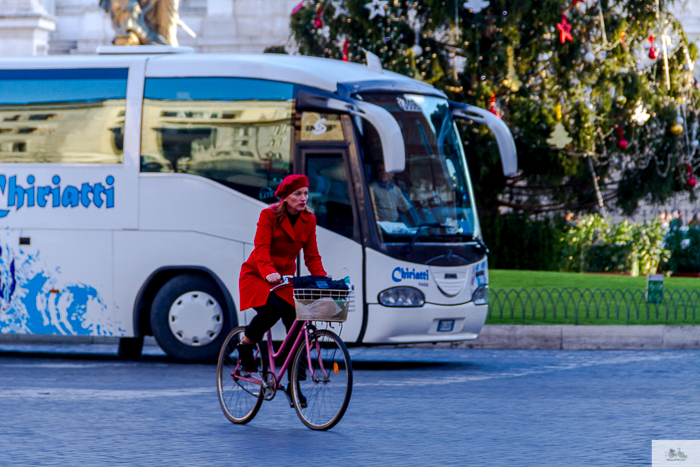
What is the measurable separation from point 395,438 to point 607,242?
15.9 m

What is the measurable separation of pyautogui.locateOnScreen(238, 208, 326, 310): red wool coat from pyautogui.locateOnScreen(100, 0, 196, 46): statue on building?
11.7 metres

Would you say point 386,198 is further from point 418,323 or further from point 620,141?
point 620,141

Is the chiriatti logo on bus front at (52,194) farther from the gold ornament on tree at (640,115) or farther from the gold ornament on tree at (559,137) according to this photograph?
the gold ornament on tree at (640,115)

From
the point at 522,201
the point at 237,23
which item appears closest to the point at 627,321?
the point at 522,201

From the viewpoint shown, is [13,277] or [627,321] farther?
[627,321]

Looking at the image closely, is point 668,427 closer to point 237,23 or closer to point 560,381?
point 560,381

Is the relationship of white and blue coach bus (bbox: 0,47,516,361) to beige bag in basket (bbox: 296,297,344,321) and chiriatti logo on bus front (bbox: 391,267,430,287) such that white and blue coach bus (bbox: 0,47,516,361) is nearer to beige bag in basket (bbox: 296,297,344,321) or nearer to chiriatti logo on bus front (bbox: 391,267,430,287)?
chiriatti logo on bus front (bbox: 391,267,430,287)

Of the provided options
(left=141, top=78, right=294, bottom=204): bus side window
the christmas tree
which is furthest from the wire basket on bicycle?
the christmas tree

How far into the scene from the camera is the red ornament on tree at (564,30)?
1794 centimetres

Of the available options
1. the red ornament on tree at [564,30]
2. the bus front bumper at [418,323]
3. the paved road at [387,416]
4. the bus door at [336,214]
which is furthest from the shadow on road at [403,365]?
the red ornament on tree at [564,30]

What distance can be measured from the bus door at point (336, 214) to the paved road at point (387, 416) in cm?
80

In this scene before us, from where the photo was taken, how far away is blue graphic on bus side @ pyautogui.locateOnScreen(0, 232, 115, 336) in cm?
1119

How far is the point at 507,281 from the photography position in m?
16.5

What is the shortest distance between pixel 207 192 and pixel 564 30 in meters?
9.59
